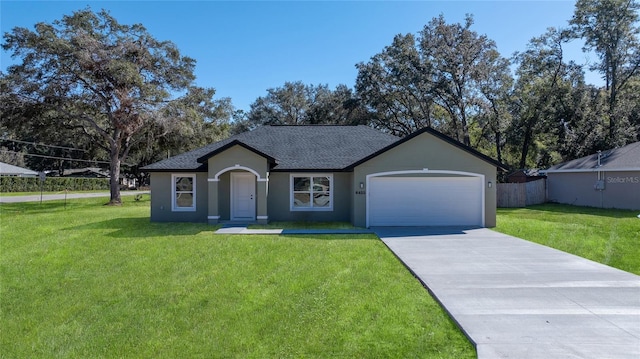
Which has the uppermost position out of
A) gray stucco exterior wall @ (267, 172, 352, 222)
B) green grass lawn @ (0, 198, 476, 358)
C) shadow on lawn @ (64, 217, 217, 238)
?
gray stucco exterior wall @ (267, 172, 352, 222)

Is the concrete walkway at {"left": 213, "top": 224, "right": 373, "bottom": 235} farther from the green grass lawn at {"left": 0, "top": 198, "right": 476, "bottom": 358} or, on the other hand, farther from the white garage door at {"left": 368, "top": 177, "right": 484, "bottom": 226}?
the green grass lawn at {"left": 0, "top": 198, "right": 476, "bottom": 358}

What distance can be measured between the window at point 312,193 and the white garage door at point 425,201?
2273 mm

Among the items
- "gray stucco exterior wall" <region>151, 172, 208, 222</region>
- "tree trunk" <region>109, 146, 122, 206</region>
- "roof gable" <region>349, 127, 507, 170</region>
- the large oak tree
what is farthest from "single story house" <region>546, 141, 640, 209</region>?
"tree trunk" <region>109, 146, 122, 206</region>

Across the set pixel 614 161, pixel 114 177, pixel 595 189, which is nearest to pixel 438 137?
pixel 614 161

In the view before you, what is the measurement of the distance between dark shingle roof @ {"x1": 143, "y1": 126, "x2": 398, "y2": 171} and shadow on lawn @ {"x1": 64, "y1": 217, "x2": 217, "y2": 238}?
2483 millimetres

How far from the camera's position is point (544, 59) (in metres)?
28.3

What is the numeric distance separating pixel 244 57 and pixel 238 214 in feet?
31.7

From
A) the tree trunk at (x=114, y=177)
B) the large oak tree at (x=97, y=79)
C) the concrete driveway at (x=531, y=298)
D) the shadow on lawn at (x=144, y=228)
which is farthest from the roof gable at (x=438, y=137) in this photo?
the tree trunk at (x=114, y=177)

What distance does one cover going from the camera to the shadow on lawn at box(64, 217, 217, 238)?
40.2ft

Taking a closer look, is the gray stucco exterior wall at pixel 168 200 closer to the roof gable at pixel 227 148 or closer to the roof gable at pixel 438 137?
the roof gable at pixel 227 148

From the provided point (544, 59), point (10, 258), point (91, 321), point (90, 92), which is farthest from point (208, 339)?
point (544, 59)

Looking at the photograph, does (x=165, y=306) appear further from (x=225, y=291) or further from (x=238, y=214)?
(x=238, y=214)

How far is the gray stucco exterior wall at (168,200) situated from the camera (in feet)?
51.4

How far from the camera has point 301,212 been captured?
51.4 feet
